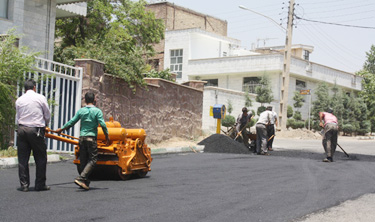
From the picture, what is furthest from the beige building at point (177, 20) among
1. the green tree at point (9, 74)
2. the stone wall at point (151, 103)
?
the green tree at point (9, 74)

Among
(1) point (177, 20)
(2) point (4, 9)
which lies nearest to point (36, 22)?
(2) point (4, 9)

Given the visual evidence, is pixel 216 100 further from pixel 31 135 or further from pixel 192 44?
pixel 31 135

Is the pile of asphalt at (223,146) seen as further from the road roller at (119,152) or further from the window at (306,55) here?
the window at (306,55)

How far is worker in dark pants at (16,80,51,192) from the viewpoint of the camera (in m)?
8.71

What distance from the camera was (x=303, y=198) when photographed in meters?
8.80

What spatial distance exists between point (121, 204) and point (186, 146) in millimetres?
12198

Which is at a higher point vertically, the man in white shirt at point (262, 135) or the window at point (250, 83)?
the window at point (250, 83)

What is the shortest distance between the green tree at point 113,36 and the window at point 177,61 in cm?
1647

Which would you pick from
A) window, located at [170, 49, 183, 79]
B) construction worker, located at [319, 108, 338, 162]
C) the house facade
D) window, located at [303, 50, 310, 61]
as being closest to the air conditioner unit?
window, located at [303, 50, 310, 61]

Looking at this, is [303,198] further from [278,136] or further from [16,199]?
[278,136]

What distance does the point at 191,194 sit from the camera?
8867 mm

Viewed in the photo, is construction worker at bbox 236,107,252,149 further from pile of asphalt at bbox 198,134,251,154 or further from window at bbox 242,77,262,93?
window at bbox 242,77,262,93

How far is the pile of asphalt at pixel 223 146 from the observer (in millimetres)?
19703

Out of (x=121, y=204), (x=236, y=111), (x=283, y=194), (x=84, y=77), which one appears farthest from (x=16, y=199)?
(x=236, y=111)
